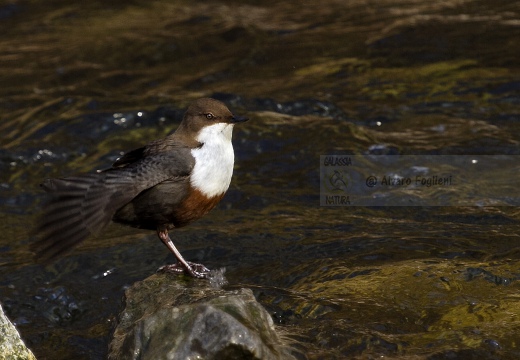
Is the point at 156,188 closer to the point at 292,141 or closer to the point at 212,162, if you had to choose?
the point at 212,162

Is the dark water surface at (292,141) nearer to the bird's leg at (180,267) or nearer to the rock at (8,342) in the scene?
the bird's leg at (180,267)

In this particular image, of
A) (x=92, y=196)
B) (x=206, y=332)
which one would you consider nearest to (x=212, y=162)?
(x=92, y=196)

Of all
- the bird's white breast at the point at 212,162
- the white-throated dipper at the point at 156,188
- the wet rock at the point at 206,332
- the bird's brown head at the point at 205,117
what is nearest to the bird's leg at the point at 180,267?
the white-throated dipper at the point at 156,188

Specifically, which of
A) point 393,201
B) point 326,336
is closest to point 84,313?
point 326,336

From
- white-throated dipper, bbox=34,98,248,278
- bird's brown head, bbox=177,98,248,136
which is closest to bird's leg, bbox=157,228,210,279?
white-throated dipper, bbox=34,98,248,278

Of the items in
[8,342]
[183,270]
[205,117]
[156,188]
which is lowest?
[183,270]

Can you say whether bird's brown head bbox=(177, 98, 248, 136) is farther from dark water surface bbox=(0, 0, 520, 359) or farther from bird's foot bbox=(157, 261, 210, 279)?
dark water surface bbox=(0, 0, 520, 359)

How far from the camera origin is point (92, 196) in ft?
15.0

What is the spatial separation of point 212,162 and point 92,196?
725 mm

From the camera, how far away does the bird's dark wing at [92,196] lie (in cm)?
439

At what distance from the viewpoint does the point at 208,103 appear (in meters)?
5.19

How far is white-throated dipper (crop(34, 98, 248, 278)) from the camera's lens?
445cm

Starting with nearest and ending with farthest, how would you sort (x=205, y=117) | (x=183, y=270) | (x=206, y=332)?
1. (x=206, y=332)
2. (x=183, y=270)
3. (x=205, y=117)

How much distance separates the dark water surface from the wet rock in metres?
0.43
